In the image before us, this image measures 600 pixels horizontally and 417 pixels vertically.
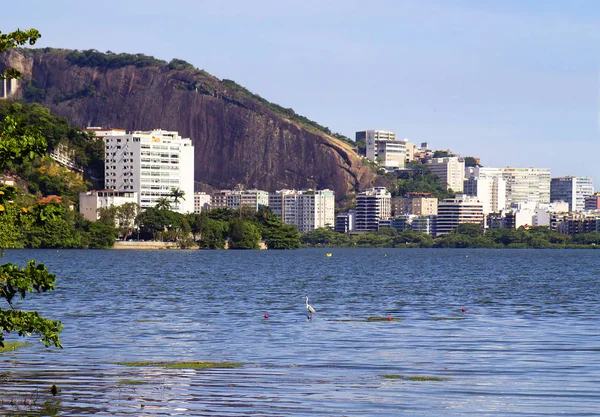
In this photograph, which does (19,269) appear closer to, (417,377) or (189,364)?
(189,364)

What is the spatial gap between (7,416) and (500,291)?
56.1 meters

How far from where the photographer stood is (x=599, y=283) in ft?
289

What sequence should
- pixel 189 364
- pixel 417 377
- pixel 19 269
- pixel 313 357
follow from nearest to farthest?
pixel 19 269, pixel 417 377, pixel 189 364, pixel 313 357

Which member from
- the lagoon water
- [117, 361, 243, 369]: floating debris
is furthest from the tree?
[117, 361, 243, 369]: floating debris

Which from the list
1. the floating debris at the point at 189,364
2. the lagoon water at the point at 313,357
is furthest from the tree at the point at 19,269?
the floating debris at the point at 189,364

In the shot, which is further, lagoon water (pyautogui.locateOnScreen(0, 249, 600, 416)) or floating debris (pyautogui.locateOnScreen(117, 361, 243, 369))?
floating debris (pyautogui.locateOnScreen(117, 361, 243, 369))

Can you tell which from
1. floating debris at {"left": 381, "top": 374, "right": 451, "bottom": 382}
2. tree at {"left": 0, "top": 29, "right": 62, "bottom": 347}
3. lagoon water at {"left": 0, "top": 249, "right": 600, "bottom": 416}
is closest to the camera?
tree at {"left": 0, "top": 29, "right": 62, "bottom": 347}

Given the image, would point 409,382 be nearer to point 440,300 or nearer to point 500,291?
point 440,300

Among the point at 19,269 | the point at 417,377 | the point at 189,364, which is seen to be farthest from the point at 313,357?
the point at 19,269

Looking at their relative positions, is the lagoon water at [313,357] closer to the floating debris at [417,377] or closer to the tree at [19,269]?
the floating debris at [417,377]

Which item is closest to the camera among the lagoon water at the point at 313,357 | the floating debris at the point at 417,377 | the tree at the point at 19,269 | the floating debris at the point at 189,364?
the tree at the point at 19,269

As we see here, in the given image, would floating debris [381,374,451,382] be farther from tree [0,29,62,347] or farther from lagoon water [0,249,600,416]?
tree [0,29,62,347]

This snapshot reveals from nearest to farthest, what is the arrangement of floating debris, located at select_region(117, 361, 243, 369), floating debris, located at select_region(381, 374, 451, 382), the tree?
the tree < floating debris, located at select_region(381, 374, 451, 382) < floating debris, located at select_region(117, 361, 243, 369)

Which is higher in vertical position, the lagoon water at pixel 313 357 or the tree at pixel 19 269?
the tree at pixel 19 269
